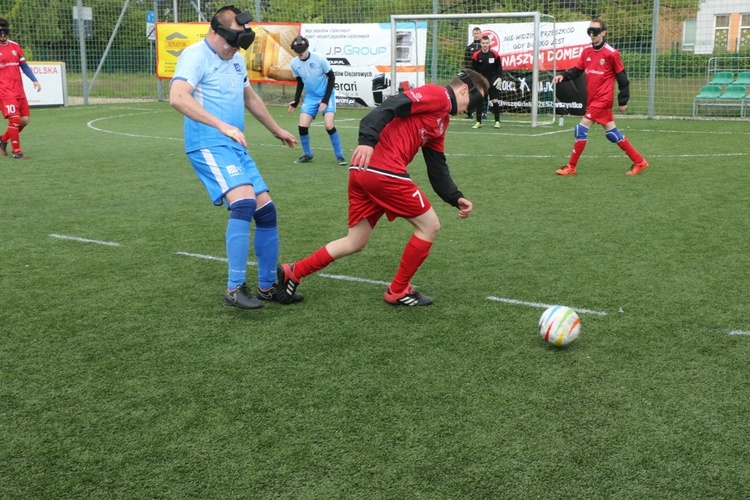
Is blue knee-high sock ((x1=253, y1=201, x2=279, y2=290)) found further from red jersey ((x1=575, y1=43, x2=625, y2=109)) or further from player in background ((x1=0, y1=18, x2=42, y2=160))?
player in background ((x1=0, y1=18, x2=42, y2=160))

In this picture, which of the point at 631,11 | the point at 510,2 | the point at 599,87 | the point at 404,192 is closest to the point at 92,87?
the point at 510,2

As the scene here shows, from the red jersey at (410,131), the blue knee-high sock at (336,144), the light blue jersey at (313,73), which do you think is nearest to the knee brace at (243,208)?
the red jersey at (410,131)

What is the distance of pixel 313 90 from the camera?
12258 mm

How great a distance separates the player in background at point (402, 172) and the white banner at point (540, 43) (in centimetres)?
1428

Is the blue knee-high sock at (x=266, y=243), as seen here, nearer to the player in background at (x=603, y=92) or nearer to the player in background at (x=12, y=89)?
the player in background at (x=603, y=92)

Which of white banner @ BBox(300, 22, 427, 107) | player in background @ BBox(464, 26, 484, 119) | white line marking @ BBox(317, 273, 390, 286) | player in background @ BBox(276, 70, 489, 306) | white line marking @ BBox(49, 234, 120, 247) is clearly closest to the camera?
player in background @ BBox(276, 70, 489, 306)

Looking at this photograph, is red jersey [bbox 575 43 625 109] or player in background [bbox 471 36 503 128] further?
Answer: player in background [bbox 471 36 503 128]

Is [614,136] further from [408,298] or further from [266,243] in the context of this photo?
[266,243]

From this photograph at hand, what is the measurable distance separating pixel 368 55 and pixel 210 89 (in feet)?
54.8

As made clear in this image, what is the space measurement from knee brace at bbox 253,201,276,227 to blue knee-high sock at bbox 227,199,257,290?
104 mm

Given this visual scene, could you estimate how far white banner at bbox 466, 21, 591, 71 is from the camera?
62.9 ft

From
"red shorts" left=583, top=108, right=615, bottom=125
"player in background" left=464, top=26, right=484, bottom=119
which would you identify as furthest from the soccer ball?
"player in background" left=464, top=26, right=484, bottom=119

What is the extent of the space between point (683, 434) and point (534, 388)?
75cm

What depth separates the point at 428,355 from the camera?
14.3 ft
